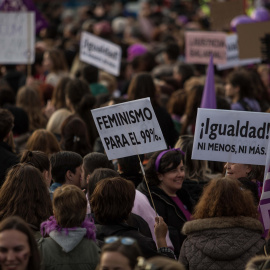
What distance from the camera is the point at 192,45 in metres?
13.4

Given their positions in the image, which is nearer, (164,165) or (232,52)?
(164,165)

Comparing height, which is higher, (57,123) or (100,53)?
(100,53)

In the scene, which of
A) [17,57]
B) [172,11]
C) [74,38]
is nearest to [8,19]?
[17,57]

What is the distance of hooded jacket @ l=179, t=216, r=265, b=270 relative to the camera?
5.32 meters

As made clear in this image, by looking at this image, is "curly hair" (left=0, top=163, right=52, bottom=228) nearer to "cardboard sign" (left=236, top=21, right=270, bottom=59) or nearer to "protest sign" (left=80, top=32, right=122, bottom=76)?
"cardboard sign" (left=236, top=21, right=270, bottom=59)

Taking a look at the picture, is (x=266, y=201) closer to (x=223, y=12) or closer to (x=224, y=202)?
(x=224, y=202)

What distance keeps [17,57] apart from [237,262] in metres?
7.43

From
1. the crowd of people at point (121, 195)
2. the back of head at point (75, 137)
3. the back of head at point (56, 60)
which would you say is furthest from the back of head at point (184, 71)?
the back of head at point (75, 137)

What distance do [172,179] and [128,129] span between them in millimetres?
557

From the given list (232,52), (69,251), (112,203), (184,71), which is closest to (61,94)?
(184,71)

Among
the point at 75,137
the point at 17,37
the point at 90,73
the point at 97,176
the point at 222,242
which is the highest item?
the point at 17,37

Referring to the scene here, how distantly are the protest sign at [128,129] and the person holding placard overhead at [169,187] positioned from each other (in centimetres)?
19

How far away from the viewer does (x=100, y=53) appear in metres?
13.0

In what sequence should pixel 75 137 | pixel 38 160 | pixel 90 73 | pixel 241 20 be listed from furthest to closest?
pixel 241 20 → pixel 90 73 → pixel 75 137 → pixel 38 160
